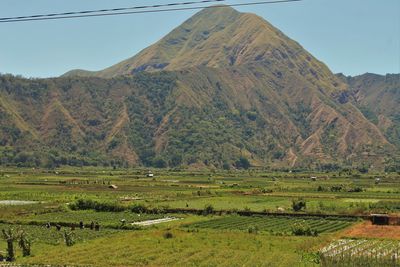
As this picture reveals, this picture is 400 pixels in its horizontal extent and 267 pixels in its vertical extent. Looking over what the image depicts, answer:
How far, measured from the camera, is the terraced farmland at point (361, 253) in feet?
108

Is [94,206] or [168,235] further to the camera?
[94,206]

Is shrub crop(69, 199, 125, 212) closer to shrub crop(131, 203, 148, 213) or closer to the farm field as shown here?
the farm field

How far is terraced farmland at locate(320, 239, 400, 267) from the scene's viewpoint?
108 feet

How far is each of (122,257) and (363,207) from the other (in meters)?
39.7

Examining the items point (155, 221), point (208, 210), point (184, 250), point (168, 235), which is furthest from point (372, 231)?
point (155, 221)

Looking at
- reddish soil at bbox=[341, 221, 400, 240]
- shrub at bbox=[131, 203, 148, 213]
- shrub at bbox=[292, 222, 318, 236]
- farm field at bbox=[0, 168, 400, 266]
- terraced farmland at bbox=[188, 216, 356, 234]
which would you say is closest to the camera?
farm field at bbox=[0, 168, 400, 266]

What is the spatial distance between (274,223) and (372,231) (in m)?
9.92

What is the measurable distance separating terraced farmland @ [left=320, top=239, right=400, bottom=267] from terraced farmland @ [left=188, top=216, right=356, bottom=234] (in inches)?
305

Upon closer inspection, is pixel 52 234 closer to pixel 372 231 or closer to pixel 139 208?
pixel 139 208

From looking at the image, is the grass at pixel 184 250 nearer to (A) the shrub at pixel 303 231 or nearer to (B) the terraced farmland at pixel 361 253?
(B) the terraced farmland at pixel 361 253

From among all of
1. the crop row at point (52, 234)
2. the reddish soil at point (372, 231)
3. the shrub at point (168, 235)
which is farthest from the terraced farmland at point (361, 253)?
the crop row at point (52, 234)

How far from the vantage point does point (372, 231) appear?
50906 millimetres

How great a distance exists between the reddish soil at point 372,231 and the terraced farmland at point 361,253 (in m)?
2.96

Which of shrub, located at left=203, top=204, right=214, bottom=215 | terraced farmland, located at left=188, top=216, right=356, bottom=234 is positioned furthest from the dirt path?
shrub, located at left=203, top=204, right=214, bottom=215
